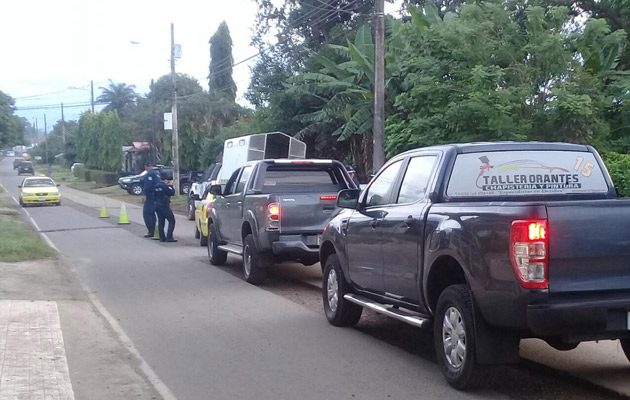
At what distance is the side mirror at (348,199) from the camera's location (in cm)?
898

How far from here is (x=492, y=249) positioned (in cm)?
603

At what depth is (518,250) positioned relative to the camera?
19.2 ft

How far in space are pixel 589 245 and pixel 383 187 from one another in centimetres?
300

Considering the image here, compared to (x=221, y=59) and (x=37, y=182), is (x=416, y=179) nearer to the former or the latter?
(x=37, y=182)

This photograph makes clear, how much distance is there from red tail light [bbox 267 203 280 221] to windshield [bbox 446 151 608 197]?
16.7 ft

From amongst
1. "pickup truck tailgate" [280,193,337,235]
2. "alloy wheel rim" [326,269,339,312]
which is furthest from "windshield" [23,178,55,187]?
"alloy wheel rim" [326,269,339,312]

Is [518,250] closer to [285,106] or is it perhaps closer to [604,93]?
[604,93]

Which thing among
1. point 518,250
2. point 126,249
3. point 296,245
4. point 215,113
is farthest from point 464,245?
point 215,113

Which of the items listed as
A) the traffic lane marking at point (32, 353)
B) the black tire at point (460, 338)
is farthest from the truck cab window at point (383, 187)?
the traffic lane marking at point (32, 353)

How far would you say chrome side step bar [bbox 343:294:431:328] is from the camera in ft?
24.0

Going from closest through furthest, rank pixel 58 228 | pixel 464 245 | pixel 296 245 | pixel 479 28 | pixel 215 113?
1. pixel 464 245
2. pixel 296 245
3. pixel 479 28
4. pixel 58 228
5. pixel 215 113

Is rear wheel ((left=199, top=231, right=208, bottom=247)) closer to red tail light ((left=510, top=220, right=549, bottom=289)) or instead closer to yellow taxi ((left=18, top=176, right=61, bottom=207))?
red tail light ((left=510, top=220, right=549, bottom=289))

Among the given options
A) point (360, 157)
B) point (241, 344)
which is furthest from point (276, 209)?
point (360, 157)

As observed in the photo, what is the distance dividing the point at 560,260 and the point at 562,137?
11.2 meters
